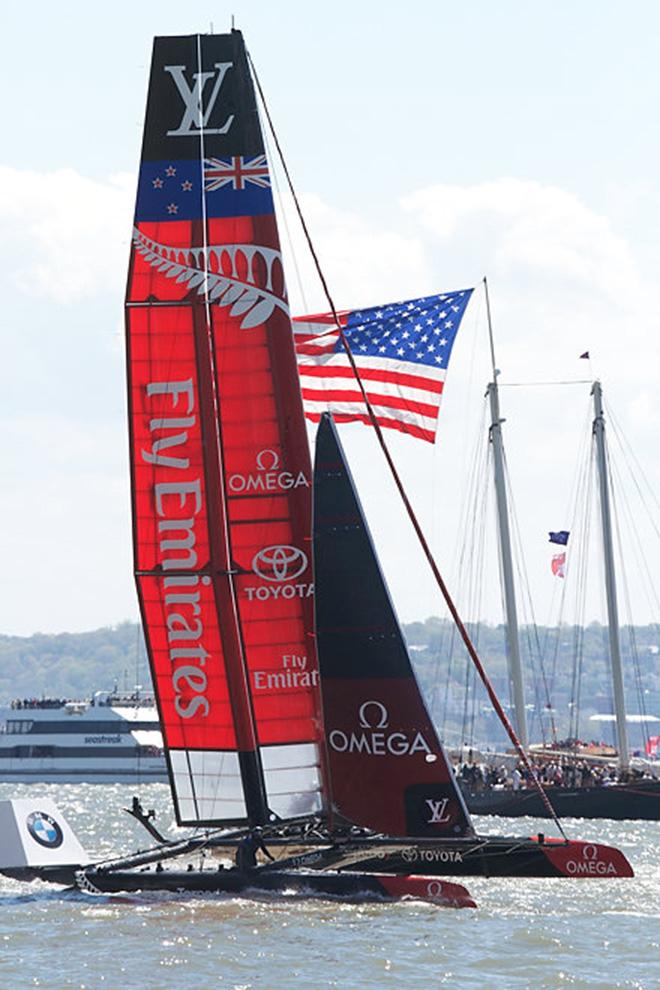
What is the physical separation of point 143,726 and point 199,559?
66606 mm

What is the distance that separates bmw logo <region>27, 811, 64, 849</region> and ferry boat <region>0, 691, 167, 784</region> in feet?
205

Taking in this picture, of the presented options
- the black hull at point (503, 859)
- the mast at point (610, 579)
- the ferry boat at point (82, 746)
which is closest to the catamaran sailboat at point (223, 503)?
the black hull at point (503, 859)

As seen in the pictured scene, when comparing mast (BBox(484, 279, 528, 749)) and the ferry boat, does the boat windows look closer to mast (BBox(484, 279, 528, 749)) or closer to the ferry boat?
the ferry boat

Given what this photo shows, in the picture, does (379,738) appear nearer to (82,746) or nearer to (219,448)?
(219,448)

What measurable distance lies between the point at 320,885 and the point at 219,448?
520 cm

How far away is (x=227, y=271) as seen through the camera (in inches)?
945

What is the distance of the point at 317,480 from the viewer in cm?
2292

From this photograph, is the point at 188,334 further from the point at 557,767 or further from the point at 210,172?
the point at 557,767

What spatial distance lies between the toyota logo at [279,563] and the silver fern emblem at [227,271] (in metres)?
2.67

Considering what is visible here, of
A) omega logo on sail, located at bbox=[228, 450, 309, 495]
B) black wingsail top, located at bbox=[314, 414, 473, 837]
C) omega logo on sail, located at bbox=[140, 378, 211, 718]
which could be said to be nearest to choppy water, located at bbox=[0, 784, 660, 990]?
black wingsail top, located at bbox=[314, 414, 473, 837]

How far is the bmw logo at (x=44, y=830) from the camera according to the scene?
24578 mm

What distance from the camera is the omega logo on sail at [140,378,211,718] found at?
24.0 m

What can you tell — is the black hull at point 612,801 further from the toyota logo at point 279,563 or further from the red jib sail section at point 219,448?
the toyota logo at point 279,563

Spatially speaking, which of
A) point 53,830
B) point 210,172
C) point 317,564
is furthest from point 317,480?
point 53,830
